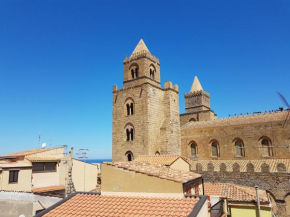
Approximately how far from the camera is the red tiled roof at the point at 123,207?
687 cm

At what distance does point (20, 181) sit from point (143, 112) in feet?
42.7

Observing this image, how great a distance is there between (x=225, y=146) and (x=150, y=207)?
823 inches

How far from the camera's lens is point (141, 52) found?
27.9 metres

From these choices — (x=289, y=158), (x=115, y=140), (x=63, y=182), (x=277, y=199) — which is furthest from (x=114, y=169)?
(x=289, y=158)

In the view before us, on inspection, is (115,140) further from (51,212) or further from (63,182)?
(51,212)

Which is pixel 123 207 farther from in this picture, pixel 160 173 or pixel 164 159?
pixel 164 159

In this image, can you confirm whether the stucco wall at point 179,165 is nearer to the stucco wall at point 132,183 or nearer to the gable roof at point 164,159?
the gable roof at point 164,159

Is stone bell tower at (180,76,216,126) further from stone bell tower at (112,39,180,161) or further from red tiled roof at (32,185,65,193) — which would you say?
red tiled roof at (32,185,65,193)

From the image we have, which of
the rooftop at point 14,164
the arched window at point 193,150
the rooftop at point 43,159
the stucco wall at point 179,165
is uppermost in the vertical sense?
the arched window at point 193,150

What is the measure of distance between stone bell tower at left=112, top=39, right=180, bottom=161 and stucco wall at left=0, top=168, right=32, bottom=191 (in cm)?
1054

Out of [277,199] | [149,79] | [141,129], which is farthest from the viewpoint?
[149,79]

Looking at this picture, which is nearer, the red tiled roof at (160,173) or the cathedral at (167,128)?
the red tiled roof at (160,173)

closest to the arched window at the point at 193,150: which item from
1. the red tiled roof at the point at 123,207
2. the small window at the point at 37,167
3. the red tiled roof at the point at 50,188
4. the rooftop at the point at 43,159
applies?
the red tiled roof at the point at 50,188

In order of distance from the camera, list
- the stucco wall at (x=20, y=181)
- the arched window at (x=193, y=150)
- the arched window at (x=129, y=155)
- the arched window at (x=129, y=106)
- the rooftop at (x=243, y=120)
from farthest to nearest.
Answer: the arched window at (x=193, y=150) → the arched window at (x=129, y=106) → the arched window at (x=129, y=155) → the rooftop at (x=243, y=120) → the stucco wall at (x=20, y=181)
